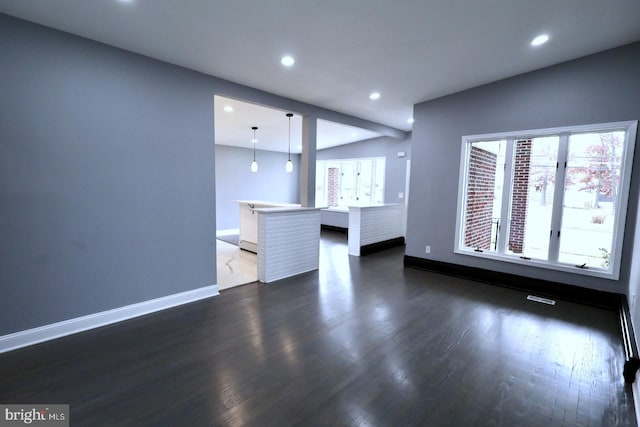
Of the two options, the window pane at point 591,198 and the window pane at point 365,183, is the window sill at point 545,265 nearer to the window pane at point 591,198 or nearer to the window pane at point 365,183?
the window pane at point 591,198

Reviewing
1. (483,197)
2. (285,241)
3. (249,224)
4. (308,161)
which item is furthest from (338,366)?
(249,224)

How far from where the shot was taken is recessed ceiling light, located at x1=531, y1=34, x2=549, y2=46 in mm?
2947

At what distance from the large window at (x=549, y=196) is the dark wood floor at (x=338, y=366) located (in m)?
0.75

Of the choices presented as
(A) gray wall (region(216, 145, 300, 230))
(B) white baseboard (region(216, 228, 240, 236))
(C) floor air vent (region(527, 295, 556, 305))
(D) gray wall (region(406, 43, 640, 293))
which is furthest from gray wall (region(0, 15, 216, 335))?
(A) gray wall (region(216, 145, 300, 230))

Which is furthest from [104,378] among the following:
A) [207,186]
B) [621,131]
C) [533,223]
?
[621,131]

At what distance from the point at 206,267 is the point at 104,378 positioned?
1.61 metres

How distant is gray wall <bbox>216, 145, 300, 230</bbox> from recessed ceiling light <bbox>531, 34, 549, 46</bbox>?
23.0ft

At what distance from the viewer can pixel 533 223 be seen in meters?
4.03

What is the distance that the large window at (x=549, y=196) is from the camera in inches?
135

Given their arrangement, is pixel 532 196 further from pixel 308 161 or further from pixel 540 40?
pixel 308 161

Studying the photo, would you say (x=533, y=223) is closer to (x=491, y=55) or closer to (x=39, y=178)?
(x=491, y=55)

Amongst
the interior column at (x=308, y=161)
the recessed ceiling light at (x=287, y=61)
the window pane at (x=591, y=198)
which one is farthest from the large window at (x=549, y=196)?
the recessed ceiling light at (x=287, y=61)

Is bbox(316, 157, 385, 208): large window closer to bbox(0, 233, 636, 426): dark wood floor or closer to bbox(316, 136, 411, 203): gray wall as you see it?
bbox(316, 136, 411, 203): gray wall

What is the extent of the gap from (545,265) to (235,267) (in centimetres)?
461
